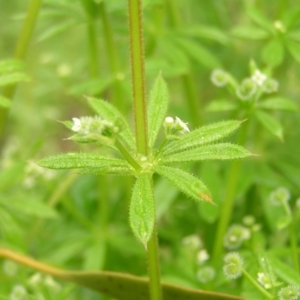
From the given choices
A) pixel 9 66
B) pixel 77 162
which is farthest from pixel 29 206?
pixel 77 162

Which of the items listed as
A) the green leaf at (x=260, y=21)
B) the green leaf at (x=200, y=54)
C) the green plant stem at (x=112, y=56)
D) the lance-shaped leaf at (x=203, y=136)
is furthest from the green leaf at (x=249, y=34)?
the lance-shaped leaf at (x=203, y=136)

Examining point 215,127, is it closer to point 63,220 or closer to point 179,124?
point 179,124

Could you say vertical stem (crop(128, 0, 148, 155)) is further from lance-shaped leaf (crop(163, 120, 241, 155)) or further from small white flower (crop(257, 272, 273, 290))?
small white flower (crop(257, 272, 273, 290))

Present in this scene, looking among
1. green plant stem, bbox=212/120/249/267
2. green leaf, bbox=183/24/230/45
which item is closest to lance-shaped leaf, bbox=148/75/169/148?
green plant stem, bbox=212/120/249/267

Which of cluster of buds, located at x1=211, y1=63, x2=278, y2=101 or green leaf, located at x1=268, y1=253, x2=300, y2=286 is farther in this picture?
cluster of buds, located at x1=211, y1=63, x2=278, y2=101

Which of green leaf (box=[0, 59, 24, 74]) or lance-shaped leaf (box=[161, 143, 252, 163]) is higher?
green leaf (box=[0, 59, 24, 74])
